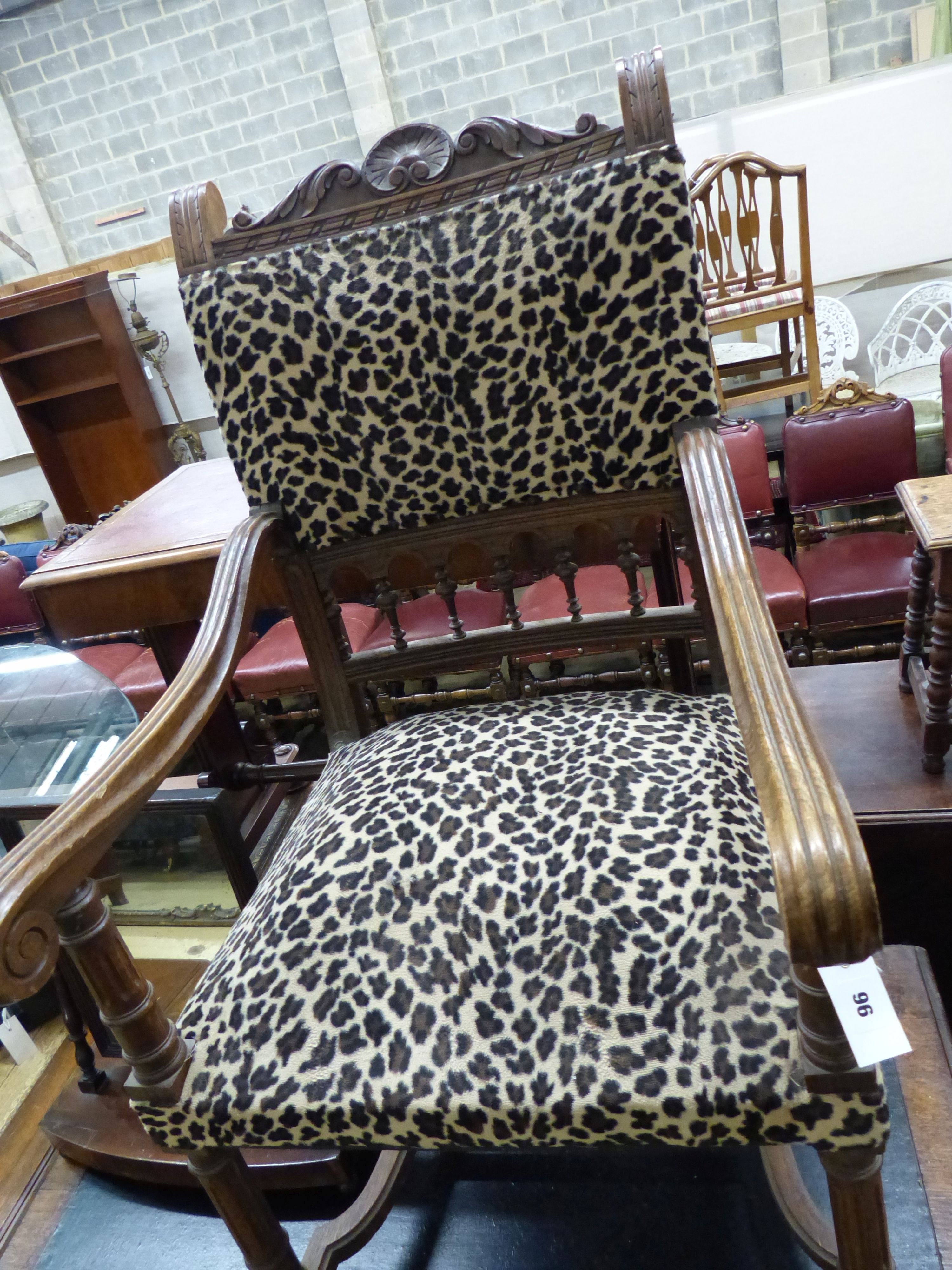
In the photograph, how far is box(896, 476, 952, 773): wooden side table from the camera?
3.96ft

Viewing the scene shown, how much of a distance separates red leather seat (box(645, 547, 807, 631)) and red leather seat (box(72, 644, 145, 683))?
5.11 feet

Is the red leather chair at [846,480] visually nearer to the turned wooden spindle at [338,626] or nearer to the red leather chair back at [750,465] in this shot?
the red leather chair back at [750,465]

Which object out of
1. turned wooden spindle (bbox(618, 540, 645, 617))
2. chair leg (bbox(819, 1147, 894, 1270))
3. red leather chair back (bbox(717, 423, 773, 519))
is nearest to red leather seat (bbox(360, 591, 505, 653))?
red leather chair back (bbox(717, 423, 773, 519))

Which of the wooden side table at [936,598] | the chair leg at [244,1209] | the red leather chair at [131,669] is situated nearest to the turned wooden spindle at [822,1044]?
the chair leg at [244,1209]

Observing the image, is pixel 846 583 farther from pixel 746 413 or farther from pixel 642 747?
pixel 746 413

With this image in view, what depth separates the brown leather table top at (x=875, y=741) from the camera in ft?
4.01

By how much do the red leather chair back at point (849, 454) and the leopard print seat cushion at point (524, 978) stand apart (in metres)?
1.56

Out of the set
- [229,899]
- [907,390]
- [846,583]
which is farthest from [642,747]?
[907,390]

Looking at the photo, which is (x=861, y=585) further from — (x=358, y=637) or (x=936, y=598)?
(x=358, y=637)

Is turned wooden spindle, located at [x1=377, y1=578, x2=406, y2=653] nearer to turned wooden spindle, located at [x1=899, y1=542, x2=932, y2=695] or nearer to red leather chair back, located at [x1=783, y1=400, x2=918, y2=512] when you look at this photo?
turned wooden spindle, located at [x1=899, y1=542, x2=932, y2=695]

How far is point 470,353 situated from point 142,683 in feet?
5.30

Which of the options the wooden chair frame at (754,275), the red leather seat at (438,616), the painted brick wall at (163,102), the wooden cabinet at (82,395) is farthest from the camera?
the painted brick wall at (163,102)

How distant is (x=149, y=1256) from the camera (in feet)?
3.59

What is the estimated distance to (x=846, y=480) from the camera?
217cm
